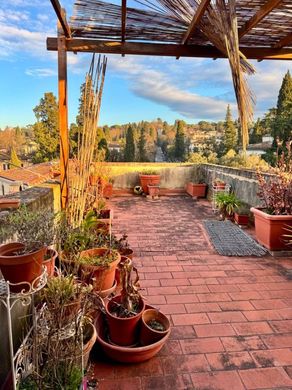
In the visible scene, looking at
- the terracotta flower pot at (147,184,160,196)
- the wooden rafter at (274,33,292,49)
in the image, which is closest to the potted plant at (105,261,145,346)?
the wooden rafter at (274,33,292,49)

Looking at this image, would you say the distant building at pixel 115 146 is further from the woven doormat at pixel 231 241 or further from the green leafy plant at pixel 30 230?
the green leafy plant at pixel 30 230

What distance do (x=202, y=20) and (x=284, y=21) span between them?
85 cm

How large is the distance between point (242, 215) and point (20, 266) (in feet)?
12.7

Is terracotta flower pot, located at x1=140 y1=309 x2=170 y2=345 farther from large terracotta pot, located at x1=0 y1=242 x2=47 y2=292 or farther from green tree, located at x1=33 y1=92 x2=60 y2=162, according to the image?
green tree, located at x1=33 y1=92 x2=60 y2=162

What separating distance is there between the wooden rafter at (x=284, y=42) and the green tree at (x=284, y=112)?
43.2 feet

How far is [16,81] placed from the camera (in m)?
11.5

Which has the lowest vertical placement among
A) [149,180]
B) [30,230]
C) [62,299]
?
[62,299]

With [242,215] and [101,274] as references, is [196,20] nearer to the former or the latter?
[101,274]

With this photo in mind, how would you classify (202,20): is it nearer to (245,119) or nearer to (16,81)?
(245,119)

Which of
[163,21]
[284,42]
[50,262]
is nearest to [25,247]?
[50,262]

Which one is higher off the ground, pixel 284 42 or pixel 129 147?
pixel 284 42

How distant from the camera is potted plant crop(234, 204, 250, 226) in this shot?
4.59 m

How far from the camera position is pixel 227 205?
4914mm

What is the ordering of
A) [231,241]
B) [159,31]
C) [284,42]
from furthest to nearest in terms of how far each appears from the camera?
[231,241] < [284,42] < [159,31]
